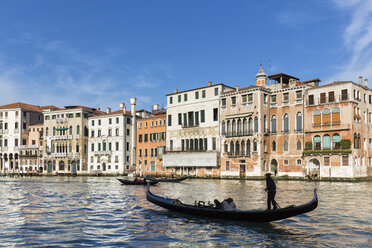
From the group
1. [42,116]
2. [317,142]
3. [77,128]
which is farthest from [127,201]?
[42,116]

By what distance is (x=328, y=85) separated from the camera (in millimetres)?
41750

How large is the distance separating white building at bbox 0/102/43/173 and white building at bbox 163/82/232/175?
103 ft

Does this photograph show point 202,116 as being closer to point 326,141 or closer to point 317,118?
point 317,118

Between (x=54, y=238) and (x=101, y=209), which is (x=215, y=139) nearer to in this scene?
(x=101, y=209)

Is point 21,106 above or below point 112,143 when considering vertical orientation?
above

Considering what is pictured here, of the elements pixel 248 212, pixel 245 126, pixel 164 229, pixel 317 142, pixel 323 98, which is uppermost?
pixel 323 98

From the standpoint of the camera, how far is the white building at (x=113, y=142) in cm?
6378

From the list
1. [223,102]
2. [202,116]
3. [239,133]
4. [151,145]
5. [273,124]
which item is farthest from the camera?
[151,145]

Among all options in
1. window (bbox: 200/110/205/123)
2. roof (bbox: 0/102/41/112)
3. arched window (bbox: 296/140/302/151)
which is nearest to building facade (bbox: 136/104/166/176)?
window (bbox: 200/110/205/123)

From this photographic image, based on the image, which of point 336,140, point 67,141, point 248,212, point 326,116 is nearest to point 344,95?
point 326,116

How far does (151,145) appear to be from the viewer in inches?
2335

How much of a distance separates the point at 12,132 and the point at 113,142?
69.7 feet

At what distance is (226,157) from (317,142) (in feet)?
35.8

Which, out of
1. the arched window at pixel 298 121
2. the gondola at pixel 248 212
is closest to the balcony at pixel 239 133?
the arched window at pixel 298 121
